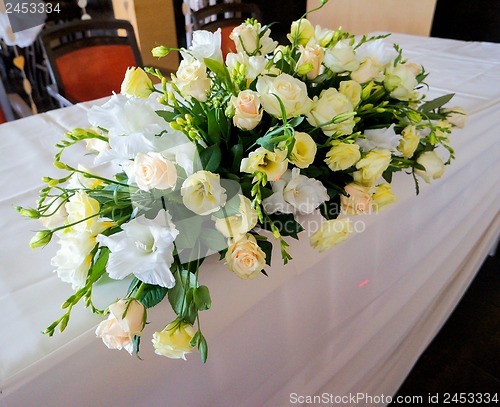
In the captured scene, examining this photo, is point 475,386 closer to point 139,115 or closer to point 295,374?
point 295,374

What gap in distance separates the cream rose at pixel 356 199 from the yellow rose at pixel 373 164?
0.02 meters

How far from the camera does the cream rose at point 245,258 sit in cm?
43

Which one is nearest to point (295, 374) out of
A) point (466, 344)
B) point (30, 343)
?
point (30, 343)

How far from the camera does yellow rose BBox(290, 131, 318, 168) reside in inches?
18.1

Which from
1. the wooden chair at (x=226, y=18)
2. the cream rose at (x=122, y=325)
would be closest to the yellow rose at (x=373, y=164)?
the cream rose at (x=122, y=325)

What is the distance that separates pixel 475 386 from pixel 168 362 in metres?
1.08

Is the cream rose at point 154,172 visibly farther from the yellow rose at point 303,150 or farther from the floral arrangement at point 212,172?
the yellow rose at point 303,150

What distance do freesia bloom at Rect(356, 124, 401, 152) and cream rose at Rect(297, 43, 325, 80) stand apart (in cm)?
12

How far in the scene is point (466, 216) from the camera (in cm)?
114

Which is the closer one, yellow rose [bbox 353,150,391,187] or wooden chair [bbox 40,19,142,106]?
yellow rose [bbox 353,150,391,187]

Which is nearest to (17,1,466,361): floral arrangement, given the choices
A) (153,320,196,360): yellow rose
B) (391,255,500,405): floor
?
(153,320,196,360): yellow rose

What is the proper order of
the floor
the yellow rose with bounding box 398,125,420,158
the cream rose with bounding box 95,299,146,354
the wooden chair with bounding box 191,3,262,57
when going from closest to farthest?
1. the cream rose with bounding box 95,299,146,354
2. the yellow rose with bounding box 398,125,420,158
3. the floor
4. the wooden chair with bounding box 191,3,262,57

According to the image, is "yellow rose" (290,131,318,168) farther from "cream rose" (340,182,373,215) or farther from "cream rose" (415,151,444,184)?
"cream rose" (415,151,444,184)

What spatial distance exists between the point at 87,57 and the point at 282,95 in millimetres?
1324
